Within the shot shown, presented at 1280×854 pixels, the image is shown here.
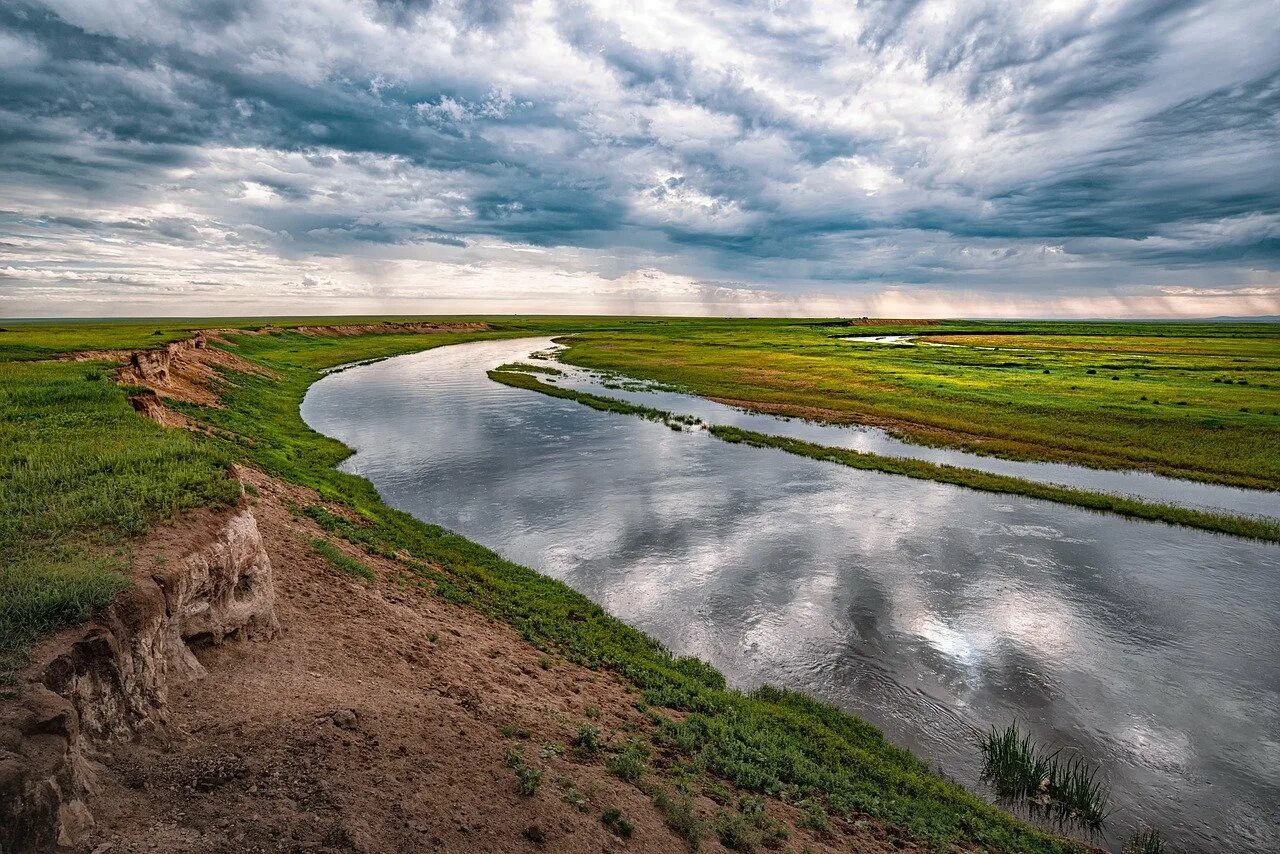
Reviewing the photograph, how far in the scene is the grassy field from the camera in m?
36.1

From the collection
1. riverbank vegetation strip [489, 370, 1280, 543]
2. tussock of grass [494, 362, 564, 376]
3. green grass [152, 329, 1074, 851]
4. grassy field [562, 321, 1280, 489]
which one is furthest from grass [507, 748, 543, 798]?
tussock of grass [494, 362, 564, 376]

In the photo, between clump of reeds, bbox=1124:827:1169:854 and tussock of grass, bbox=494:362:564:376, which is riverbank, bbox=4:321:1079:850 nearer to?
clump of reeds, bbox=1124:827:1169:854

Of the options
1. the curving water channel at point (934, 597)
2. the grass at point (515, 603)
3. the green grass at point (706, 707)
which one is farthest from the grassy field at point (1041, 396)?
the grass at point (515, 603)

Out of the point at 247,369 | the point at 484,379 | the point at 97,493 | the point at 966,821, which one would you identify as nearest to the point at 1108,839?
the point at 966,821

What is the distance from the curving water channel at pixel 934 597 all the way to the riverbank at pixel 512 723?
1.70m

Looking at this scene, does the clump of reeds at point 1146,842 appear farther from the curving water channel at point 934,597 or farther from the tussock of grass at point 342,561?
the tussock of grass at point 342,561

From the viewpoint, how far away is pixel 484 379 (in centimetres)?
6931

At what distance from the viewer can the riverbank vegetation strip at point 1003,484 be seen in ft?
80.7

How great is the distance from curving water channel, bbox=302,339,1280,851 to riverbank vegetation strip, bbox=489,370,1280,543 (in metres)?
1.00

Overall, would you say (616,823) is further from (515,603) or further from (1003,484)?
(1003,484)

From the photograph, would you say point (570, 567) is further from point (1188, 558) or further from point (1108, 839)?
point (1188, 558)

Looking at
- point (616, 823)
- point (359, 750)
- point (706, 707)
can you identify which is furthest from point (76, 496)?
point (706, 707)

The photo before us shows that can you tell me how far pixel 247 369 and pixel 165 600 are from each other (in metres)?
64.0

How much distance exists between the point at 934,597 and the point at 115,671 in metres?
20.3
